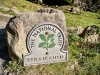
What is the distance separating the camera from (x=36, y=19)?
483 cm

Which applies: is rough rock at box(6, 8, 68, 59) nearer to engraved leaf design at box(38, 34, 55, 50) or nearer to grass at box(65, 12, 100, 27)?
engraved leaf design at box(38, 34, 55, 50)

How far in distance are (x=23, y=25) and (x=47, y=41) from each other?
2.01 feet

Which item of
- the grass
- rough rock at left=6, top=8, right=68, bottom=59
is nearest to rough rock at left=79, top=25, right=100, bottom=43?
rough rock at left=6, top=8, right=68, bottom=59

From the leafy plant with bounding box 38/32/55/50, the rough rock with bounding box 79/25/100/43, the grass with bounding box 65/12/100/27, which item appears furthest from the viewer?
the grass with bounding box 65/12/100/27

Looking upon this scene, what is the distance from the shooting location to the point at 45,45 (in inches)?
196

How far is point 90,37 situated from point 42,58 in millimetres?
1636

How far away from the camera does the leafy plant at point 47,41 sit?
4.90 meters

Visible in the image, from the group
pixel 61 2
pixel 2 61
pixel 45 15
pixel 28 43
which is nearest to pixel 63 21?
pixel 45 15

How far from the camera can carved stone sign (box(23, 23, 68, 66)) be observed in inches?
191

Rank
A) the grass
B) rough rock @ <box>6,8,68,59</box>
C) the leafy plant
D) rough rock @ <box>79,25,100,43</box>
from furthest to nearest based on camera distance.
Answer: the grass < rough rock @ <box>79,25,100,43</box> < the leafy plant < rough rock @ <box>6,8,68,59</box>

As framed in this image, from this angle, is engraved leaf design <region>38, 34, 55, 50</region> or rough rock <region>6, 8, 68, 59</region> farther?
engraved leaf design <region>38, 34, 55, 50</region>

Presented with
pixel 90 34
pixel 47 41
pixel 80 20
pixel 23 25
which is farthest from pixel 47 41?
pixel 80 20

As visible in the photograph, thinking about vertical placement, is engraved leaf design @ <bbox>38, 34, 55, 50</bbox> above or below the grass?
above

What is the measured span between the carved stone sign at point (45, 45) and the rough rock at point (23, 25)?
97 mm
